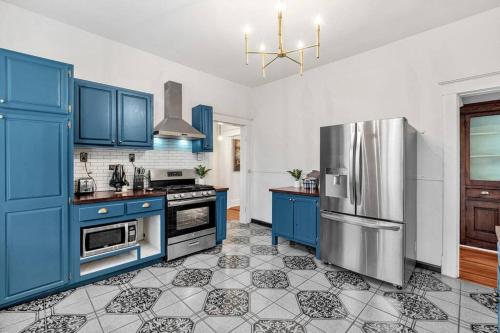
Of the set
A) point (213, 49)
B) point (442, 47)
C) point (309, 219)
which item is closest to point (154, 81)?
point (213, 49)

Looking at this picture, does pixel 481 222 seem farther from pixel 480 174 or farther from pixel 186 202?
pixel 186 202

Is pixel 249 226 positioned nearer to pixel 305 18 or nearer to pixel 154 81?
pixel 154 81

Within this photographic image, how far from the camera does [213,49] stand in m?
3.56

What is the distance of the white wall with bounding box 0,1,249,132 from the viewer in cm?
265

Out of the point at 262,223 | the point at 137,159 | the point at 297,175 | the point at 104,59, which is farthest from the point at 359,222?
the point at 104,59

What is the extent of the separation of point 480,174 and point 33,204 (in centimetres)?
597

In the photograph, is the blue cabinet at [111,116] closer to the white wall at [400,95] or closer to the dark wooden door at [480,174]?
the white wall at [400,95]

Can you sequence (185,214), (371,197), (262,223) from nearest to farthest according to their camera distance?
(371,197), (185,214), (262,223)

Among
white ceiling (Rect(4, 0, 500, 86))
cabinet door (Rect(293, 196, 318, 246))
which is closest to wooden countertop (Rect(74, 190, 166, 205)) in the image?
cabinet door (Rect(293, 196, 318, 246))

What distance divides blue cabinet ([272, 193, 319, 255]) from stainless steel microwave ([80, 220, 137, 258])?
210cm

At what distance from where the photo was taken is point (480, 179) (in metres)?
3.79

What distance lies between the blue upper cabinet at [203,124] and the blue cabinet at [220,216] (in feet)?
2.85

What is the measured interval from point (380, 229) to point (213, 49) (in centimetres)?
330

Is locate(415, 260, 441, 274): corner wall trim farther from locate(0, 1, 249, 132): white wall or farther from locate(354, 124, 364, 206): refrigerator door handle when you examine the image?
locate(0, 1, 249, 132): white wall
